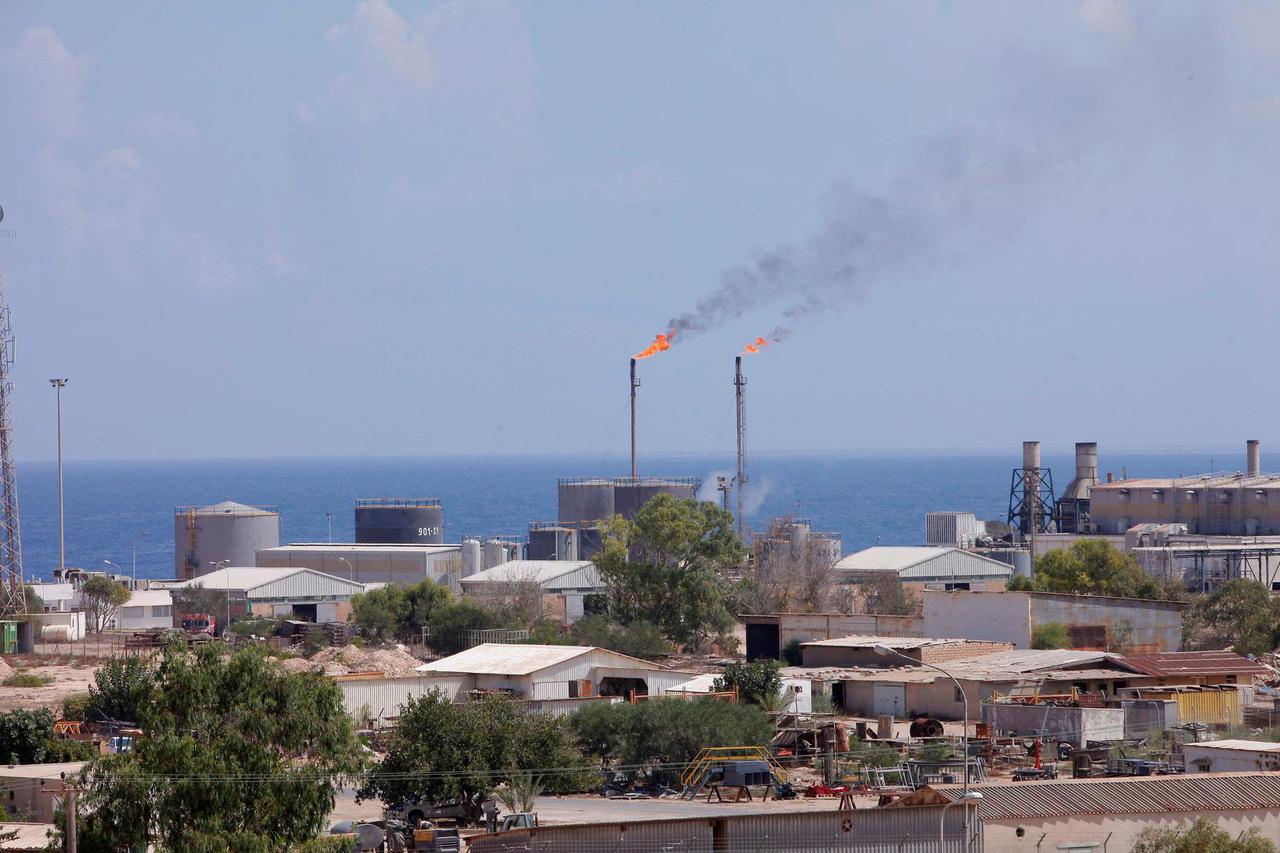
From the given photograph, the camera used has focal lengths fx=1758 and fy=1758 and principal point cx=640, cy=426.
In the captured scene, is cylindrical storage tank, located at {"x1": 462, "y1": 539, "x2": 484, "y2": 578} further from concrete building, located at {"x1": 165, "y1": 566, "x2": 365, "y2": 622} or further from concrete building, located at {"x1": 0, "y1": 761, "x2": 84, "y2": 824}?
concrete building, located at {"x1": 0, "y1": 761, "x2": 84, "y2": 824}

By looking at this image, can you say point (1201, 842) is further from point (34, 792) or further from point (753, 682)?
point (753, 682)

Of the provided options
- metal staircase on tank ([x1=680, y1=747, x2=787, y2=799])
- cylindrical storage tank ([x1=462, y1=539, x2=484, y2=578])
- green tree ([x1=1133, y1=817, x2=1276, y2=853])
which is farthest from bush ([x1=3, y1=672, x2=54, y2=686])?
green tree ([x1=1133, y1=817, x2=1276, y2=853])

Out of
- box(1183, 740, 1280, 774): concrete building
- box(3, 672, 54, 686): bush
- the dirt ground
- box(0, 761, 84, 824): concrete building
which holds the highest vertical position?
box(1183, 740, 1280, 774): concrete building

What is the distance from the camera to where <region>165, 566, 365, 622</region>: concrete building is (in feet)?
211

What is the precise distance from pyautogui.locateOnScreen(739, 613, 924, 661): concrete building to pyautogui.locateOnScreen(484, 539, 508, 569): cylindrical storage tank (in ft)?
79.8

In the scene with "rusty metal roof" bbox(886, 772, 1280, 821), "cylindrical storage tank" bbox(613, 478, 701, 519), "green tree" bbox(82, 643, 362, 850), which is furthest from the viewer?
"cylindrical storage tank" bbox(613, 478, 701, 519)

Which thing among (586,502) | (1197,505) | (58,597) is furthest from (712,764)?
(1197,505)

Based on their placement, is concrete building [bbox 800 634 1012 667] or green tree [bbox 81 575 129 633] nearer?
concrete building [bbox 800 634 1012 667]

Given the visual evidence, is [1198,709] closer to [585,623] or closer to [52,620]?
[585,623]

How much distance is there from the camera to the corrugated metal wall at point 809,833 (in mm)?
19812

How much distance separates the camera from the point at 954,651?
4409 cm

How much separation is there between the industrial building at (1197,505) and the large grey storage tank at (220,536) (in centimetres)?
4063

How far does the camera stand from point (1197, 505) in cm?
8406

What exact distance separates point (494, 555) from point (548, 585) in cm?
954
